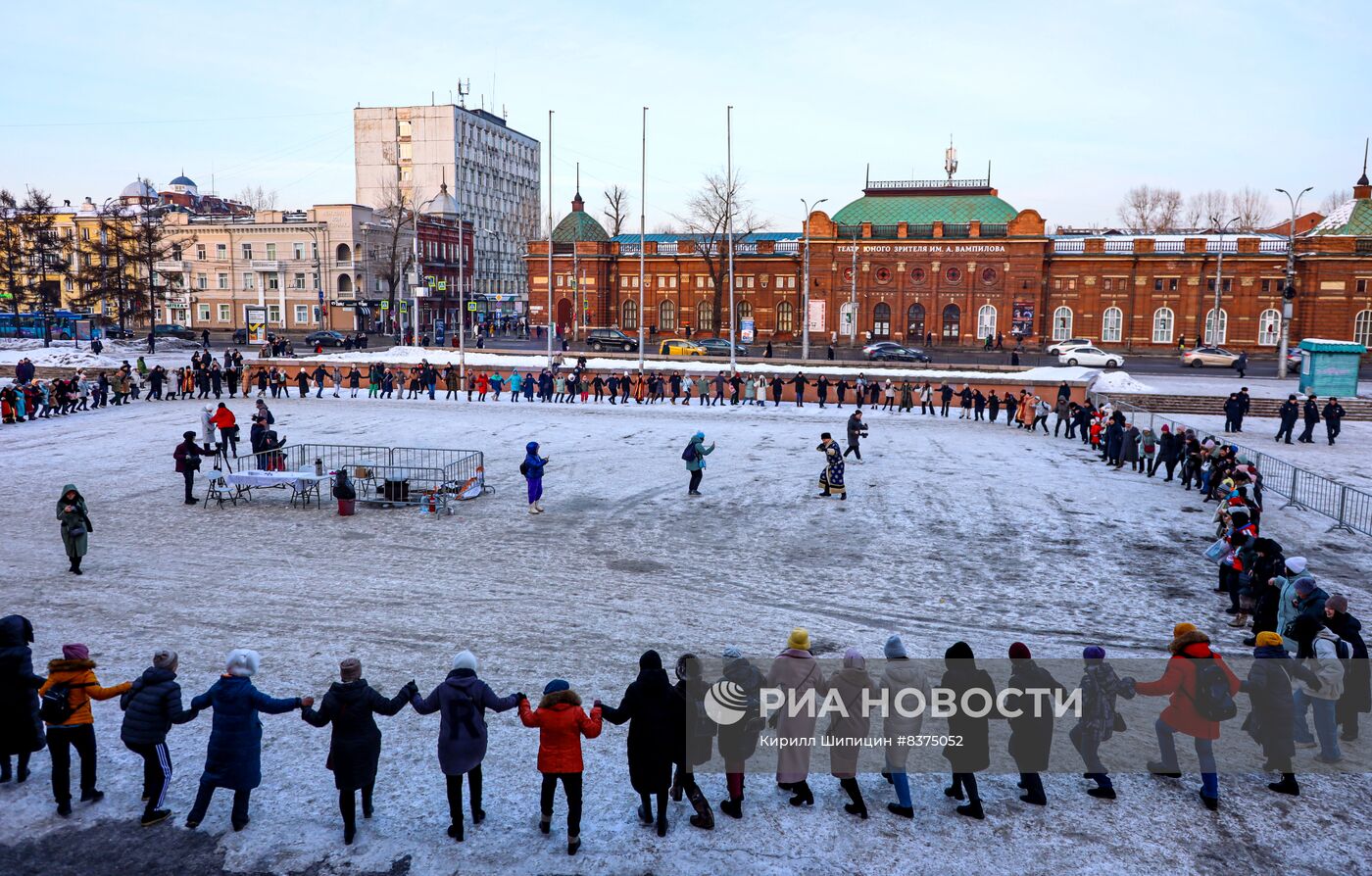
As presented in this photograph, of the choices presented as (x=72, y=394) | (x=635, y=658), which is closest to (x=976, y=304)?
(x=72, y=394)

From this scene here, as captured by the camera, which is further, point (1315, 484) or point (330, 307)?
point (330, 307)

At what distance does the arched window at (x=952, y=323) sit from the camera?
62406mm

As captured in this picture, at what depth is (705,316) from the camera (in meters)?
67.8

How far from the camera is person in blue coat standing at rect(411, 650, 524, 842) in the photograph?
660 centimetres

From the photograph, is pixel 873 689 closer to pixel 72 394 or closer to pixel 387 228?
pixel 72 394

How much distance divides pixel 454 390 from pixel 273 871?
3085 centimetres

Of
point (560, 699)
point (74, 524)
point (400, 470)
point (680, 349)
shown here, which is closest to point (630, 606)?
point (560, 699)

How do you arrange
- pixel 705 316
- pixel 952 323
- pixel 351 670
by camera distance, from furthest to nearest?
pixel 705 316 → pixel 952 323 → pixel 351 670

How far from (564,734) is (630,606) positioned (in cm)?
548

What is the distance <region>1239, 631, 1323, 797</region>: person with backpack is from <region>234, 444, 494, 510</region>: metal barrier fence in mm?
13150

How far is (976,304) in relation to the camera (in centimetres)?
6178

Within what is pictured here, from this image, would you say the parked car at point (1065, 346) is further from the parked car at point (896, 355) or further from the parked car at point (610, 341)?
the parked car at point (610, 341)

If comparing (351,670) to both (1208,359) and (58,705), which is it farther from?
(1208,359)

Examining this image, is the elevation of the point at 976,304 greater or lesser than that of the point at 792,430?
greater
